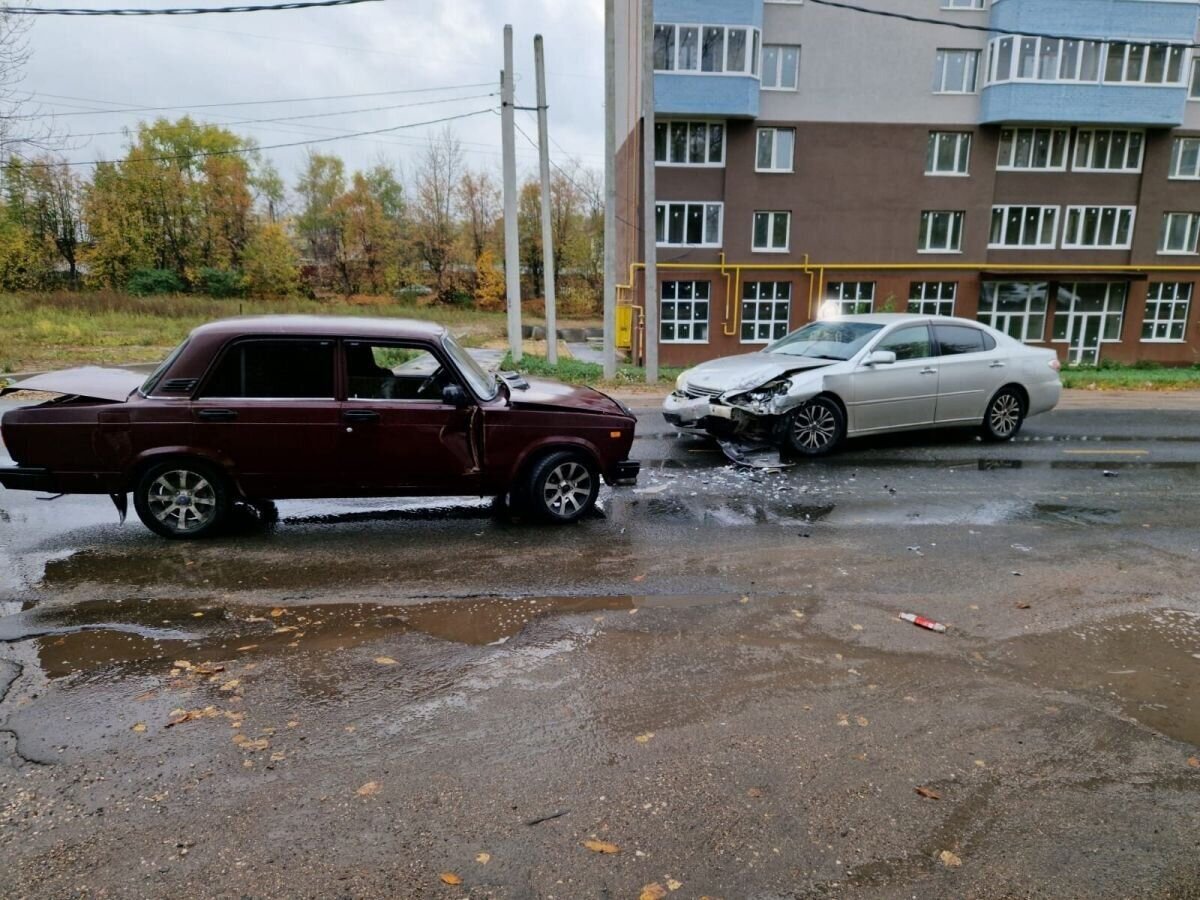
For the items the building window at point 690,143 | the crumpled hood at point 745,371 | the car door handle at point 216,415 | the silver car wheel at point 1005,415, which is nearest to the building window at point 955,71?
the building window at point 690,143

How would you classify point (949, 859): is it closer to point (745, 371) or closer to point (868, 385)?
point (745, 371)

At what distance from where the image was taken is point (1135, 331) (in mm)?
33219

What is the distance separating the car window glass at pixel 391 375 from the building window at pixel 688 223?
2470 centimetres

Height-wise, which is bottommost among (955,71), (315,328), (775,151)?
(315,328)

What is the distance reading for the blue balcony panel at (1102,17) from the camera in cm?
2817

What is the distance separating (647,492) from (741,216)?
24517 millimetres

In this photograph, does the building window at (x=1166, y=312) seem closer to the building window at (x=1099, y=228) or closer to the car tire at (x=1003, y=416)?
the building window at (x=1099, y=228)

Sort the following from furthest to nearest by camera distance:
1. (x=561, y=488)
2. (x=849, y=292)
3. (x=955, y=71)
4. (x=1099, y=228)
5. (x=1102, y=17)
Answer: (x=1099, y=228) → (x=849, y=292) → (x=955, y=71) → (x=1102, y=17) → (x=561, y=488)

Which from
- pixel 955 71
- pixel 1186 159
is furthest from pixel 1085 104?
pixel 1186 159

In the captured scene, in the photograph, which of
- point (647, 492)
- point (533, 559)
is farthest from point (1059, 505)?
point (533, 559)

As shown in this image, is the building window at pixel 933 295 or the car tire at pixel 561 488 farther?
the building window at pixel 933 295

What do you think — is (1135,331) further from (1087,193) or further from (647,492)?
(647,492)

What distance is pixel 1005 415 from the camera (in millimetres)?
10922

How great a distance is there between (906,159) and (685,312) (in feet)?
34.0
